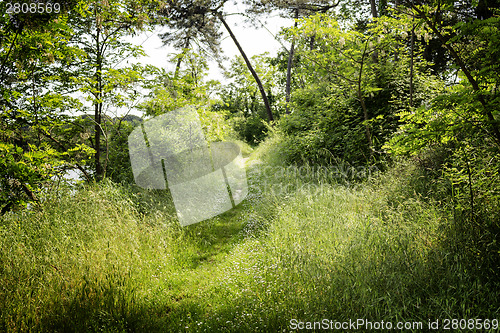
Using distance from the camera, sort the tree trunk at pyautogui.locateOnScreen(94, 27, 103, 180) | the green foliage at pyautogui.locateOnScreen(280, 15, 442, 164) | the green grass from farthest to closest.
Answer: the tree trunk at pyautogui.locateOnScreen(94, 27, 103, 180), the green foliage at pyautogui.locateOnScreen(280, 15, 442, 164), the green grass

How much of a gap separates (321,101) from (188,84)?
402 centimetres

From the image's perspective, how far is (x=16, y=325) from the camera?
8.90 ft

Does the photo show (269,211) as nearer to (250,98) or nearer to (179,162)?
(179,162)

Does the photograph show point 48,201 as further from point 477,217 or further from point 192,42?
point 192,42

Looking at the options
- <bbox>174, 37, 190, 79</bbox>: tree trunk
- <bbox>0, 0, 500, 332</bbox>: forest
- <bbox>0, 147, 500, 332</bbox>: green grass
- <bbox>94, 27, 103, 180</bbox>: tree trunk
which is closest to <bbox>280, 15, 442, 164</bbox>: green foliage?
<bbox>0, 0, 500, 332</bbox>: forest

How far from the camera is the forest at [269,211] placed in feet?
8.88

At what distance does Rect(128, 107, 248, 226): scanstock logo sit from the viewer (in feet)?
24.7

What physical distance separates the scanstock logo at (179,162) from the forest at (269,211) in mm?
168

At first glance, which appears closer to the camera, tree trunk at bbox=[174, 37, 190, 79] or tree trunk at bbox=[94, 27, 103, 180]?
tree trunk at bbox=[94, 27, 103, 180]

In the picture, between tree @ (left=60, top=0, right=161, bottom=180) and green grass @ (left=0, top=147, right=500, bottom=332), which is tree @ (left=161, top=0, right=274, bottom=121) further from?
green grass @ (left=0, top=147, right=500, bottom=332)

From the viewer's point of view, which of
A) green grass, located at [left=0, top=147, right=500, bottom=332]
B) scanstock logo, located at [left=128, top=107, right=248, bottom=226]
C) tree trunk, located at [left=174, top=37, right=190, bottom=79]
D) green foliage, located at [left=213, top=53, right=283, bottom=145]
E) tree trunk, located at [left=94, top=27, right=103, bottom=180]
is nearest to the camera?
green grass, located at [left=0, top=147, right=500, bottom=332]

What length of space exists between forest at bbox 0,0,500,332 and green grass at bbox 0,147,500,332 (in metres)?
0.02

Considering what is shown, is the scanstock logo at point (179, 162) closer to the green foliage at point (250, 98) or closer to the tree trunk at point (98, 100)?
the tree trunk at point (98, 100)

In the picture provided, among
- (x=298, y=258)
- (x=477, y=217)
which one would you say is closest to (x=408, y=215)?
(x=477, y=217)
